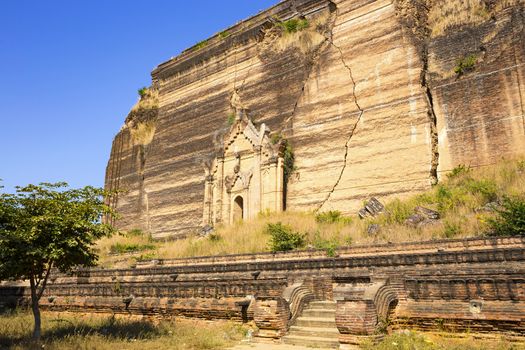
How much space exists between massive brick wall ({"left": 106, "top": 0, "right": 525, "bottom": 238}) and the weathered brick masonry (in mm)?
7391

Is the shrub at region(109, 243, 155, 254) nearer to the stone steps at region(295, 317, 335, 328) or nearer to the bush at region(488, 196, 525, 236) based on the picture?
the stone steps at region(295, 317, 335, 328)

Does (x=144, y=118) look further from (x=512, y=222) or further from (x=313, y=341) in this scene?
(x=313, y=341)

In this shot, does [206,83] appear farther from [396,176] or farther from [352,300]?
[352,300]

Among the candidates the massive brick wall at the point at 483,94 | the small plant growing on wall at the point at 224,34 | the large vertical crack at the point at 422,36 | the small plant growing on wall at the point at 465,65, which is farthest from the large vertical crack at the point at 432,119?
the small plant growing on wall at the point at 224,34

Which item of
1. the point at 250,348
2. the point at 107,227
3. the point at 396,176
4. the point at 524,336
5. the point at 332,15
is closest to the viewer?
the point at 524,336

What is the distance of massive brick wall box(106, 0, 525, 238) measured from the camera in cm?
1830

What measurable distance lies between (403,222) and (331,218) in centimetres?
431

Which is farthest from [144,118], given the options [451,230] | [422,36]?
[451,230]

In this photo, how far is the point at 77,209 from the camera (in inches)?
345

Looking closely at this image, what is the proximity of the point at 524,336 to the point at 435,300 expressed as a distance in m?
1.27

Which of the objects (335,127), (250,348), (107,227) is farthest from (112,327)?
(335,127)

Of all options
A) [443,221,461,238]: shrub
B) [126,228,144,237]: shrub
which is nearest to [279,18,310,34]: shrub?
[126,228,144,237]: shrub

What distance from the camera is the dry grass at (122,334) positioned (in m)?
7.74

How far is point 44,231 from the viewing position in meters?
8.48
